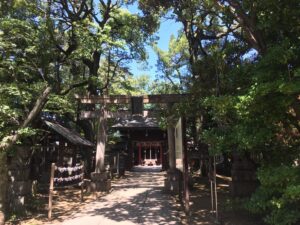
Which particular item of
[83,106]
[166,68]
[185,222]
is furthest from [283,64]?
[166,68]

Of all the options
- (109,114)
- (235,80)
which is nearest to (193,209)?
(235,80)

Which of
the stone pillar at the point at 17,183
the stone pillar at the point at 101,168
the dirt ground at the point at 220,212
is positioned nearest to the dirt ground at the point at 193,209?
the dirt ground at the point at 220,212

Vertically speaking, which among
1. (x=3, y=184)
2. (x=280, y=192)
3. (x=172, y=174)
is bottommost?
(x=280, y=192)

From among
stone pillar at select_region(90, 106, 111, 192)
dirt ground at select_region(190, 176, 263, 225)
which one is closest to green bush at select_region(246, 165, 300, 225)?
dirt ground at select_region(190, 176, 263, 225)

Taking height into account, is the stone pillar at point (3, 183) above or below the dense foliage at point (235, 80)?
below

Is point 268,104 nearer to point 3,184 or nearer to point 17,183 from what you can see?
point 3,184

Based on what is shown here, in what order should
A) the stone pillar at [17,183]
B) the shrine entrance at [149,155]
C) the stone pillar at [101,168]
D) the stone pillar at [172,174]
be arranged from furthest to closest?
the shrine entrance at [149,155]
the stone pillar at [101,168]
the stone pillar at [172,174]
the stone pillar at [17,183]

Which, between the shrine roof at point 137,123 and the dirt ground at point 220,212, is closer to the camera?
the dirt ground at point 220,212

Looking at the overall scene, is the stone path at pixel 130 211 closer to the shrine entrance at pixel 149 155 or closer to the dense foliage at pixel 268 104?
the dense foliage at pixel 268 104

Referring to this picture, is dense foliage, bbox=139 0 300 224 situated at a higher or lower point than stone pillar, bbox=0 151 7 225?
higher

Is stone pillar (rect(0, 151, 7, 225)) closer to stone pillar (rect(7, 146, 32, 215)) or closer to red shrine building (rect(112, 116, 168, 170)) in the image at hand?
stone pillar (rect(7, 146, 32, 215))

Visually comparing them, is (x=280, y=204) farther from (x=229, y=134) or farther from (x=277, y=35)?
(x=277, y=35)

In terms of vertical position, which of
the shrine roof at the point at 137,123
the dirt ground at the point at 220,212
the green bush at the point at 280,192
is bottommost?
the dirt ground at the point at 220,212

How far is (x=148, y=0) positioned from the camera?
39.5ft
